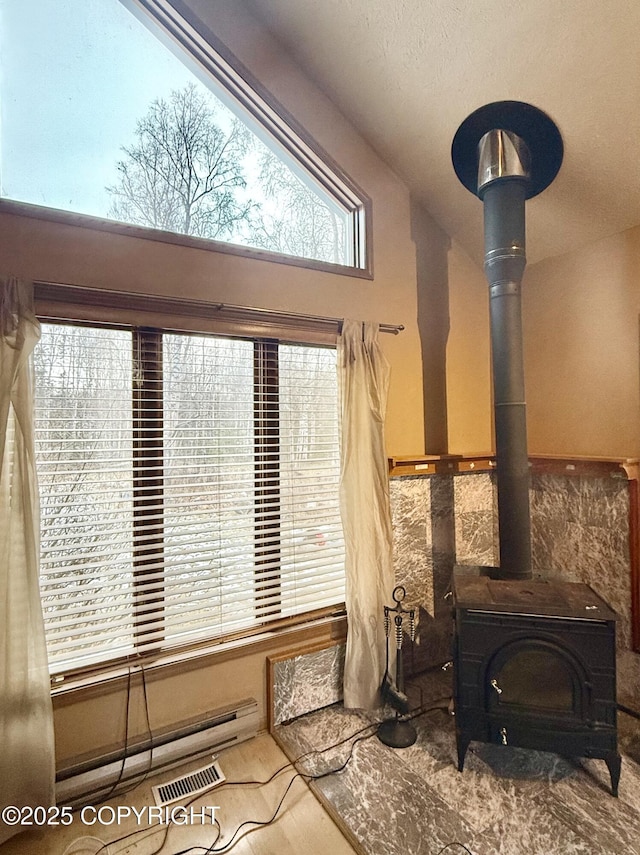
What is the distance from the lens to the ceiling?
1.74 meters

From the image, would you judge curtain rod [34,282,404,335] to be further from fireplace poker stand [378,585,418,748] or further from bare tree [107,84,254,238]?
fireplace poker stand [378,585,418,748]

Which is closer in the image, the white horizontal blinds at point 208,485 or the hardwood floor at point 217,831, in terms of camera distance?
the hardwood floor at point 217,831

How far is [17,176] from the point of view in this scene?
1.76m

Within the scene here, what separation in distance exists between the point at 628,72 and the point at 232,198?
5.77 ft

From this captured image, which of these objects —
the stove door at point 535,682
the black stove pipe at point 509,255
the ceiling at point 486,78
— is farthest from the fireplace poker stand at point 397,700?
the ceiling at point 486,78

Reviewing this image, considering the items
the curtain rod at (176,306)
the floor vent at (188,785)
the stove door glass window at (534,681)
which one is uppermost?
the curtain rod at (176,306)

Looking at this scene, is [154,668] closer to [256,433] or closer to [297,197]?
[256,433]

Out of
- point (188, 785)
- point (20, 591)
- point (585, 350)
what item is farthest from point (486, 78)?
point (188, 785)

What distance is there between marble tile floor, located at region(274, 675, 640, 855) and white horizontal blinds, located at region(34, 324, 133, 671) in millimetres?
1059

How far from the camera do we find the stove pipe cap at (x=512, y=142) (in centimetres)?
204

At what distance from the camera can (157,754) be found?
6.19ft

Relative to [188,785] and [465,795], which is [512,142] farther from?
[188,785]

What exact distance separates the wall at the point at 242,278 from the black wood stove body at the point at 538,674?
765mm

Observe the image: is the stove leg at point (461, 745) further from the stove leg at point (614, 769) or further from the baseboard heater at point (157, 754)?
the baseboard heater at point (157, 754)
